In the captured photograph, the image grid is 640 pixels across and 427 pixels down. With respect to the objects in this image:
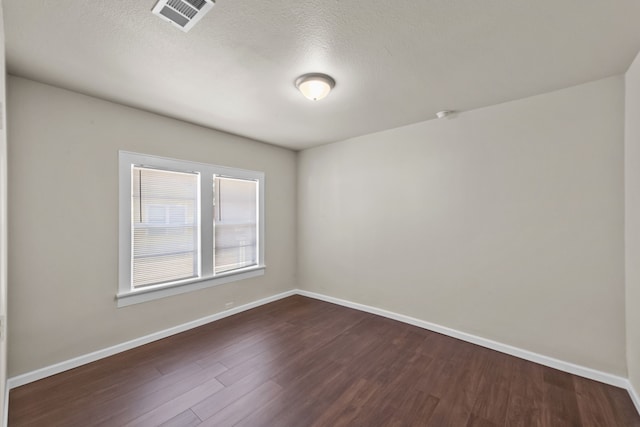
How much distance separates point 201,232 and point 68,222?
50.3 inches

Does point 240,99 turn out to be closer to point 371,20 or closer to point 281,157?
point 371,20

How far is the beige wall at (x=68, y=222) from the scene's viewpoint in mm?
2207

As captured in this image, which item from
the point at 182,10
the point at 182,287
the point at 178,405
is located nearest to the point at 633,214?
the point at 182,10

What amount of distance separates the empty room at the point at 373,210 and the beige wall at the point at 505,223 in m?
0.02

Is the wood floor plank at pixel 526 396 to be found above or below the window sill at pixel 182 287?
below

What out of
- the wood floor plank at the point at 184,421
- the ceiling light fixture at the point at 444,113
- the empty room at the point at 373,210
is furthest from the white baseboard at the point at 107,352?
the ceiling light fixture at the point at 444,113

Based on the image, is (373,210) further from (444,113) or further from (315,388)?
(315,388)

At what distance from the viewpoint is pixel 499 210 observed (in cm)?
277

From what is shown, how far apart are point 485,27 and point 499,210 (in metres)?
1.81

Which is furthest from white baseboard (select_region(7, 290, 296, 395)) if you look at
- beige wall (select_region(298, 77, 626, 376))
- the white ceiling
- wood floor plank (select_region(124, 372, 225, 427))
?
the white ceiling

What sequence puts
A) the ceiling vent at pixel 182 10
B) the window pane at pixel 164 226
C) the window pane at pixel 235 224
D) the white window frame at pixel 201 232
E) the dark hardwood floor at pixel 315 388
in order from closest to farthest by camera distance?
the ceiling vent at pixel 182 10, the dark hardwood floor at pixel 315 388, the white window frame at pixel 201 232, the window pane at pixel 164 226, the window pane at pixel 235 224

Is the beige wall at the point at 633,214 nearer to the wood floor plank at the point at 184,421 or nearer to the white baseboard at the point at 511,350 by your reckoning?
the white baseboard at the point at 511,350

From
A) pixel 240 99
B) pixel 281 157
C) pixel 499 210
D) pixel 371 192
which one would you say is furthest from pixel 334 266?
pixel 240 99

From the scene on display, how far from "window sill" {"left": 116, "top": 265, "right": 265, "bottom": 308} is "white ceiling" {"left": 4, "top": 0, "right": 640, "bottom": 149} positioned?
79.6 inches
